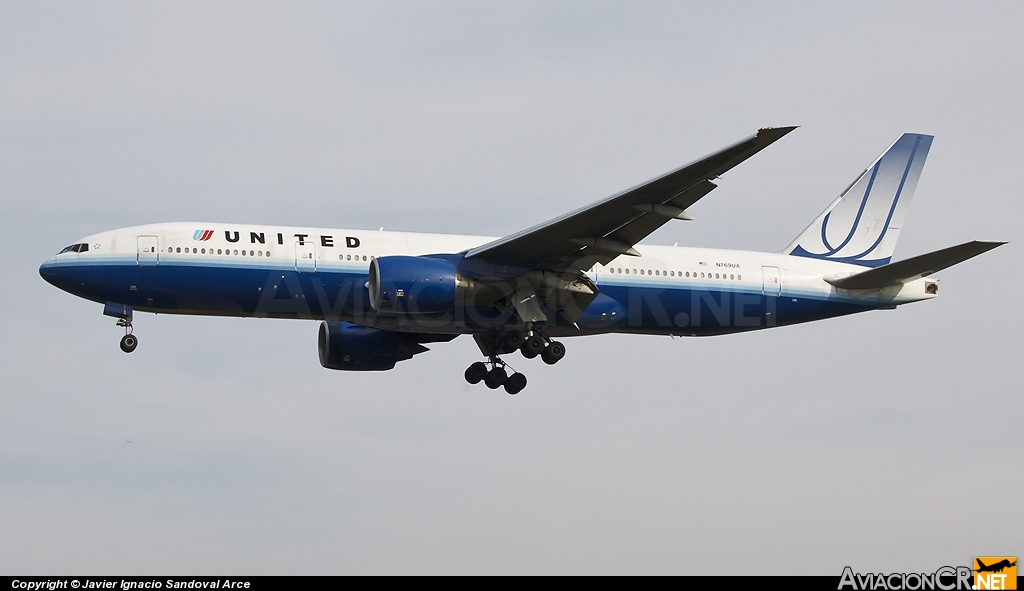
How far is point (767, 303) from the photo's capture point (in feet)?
126

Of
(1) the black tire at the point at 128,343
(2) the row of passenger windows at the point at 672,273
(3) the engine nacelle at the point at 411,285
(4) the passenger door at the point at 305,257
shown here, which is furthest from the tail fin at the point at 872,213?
(1) the black tire at the point at 128,343

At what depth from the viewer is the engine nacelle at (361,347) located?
39.8 m

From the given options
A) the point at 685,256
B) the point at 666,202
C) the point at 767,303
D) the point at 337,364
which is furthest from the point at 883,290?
the point at 337,364

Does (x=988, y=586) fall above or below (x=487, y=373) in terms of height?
below

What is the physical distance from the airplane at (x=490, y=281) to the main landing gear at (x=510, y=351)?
1.6 inches

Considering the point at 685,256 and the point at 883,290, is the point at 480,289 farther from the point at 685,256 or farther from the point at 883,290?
the point at 883,290

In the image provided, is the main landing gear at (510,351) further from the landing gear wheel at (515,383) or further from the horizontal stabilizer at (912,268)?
the horizontal stabilizer at (912,268)

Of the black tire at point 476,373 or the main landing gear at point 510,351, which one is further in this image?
the black tire at point 476,373

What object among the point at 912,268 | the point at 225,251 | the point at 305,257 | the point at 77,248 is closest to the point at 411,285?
the point at 305,257

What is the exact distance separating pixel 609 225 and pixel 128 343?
1319 centimetres

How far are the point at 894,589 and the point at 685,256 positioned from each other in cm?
1366

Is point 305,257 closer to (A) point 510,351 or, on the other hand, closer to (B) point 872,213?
(A) point 510,351

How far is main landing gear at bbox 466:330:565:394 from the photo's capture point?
37.0 m

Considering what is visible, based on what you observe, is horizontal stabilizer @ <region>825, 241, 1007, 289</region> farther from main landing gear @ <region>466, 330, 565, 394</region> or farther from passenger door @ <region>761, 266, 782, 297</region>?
main landing gear @ <region>466, 330, 565, 394</region>
